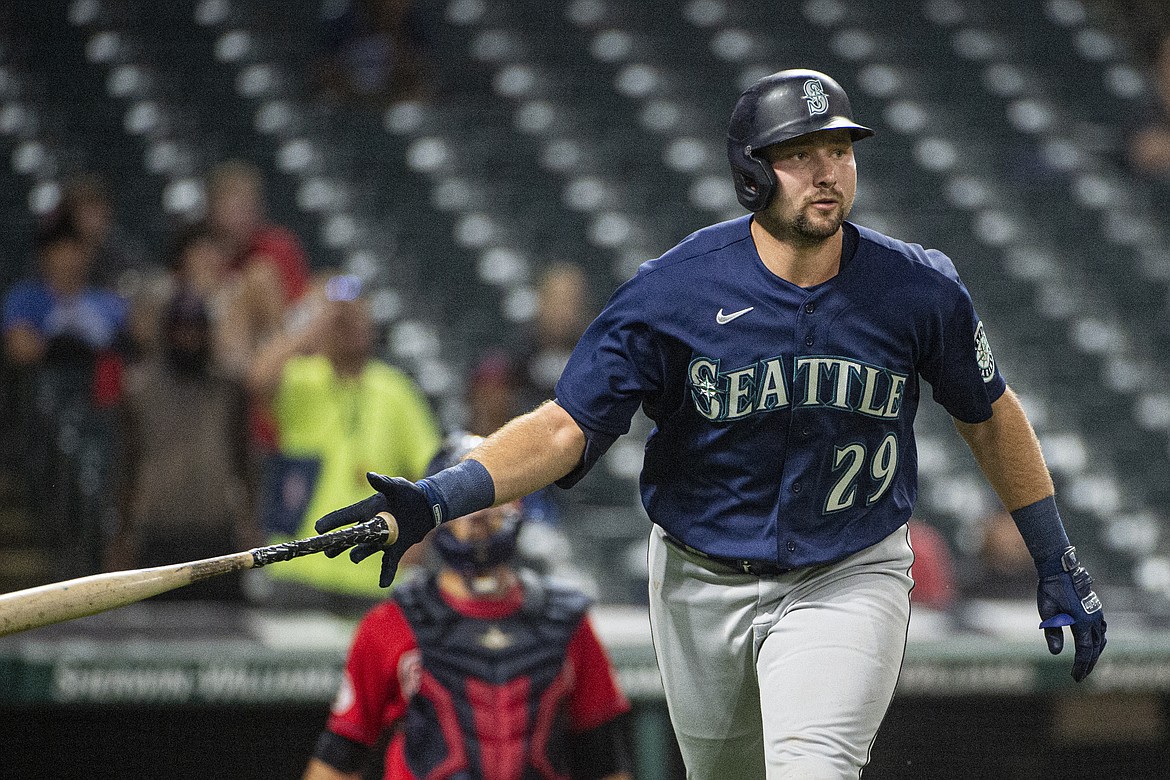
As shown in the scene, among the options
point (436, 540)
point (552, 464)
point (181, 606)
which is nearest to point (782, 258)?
point (552, 464)

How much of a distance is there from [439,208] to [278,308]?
10.5ft

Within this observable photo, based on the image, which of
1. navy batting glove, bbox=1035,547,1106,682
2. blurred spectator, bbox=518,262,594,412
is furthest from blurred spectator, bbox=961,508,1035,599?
navy batting glove, bbox=1035,547,1106,682

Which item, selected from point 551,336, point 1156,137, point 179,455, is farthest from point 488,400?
point 1156,137

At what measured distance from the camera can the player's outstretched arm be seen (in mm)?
2730

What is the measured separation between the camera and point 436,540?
392 centimetres

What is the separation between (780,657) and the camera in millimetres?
2912

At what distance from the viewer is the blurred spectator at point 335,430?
5.69 metres

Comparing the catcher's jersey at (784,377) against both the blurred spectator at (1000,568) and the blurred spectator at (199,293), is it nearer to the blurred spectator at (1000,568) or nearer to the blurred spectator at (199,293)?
the blurred spectator at (199,293)

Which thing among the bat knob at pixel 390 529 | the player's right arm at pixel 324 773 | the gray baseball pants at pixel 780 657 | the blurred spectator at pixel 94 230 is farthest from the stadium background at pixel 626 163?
the bat knob at pixel 390 529

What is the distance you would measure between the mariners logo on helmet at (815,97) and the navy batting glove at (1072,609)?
1.04 m

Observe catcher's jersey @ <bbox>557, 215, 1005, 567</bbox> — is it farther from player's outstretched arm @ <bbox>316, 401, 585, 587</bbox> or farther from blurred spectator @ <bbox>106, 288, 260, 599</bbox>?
blurred spectator @ <bbox>106, 288, 260, 599</bbox>

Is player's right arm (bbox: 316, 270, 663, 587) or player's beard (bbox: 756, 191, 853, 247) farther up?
player's beard (bbox: 756, 191, 853, 247)

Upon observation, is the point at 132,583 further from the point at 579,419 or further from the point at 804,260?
the point at 804,260

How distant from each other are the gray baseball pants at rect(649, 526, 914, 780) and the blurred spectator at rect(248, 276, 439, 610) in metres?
2.64
